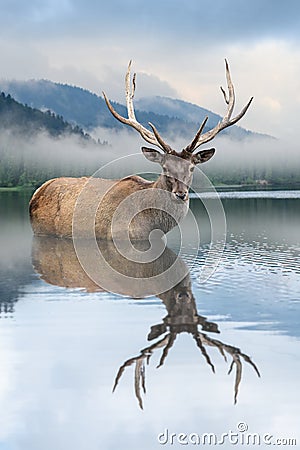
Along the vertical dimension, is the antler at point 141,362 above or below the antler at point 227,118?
below

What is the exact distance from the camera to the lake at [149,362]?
5.14 metres

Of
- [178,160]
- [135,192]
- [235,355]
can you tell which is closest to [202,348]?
[235,355]

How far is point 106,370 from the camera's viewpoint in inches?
253

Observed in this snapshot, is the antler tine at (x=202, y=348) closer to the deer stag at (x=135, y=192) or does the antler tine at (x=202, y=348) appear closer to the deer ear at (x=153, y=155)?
the deer stag at (x=135, y=192)

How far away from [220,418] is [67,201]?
12.9m

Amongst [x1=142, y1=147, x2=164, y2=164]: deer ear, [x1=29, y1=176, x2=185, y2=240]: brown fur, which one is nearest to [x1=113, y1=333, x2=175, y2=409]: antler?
[x1=142, y1=147, x2=164, y2=164]: deer ear

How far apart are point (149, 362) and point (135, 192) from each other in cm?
983

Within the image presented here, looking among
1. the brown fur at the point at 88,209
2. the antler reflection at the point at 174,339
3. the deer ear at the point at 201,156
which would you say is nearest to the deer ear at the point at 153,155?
the deer ear at the point at 201,156

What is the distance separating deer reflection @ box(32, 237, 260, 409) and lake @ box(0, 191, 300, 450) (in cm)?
2

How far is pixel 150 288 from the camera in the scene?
1064 centimetres

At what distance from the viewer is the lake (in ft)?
16.9

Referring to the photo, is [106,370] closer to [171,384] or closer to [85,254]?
[171,384]

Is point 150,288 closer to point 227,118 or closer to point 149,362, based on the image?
point 149,362

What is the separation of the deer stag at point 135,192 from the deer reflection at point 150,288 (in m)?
0.46
